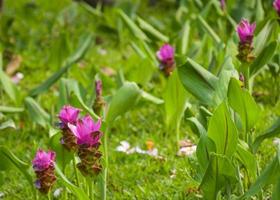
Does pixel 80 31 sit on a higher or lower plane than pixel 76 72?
lower

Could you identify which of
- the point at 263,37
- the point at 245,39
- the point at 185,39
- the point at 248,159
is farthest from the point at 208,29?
the point at 248,159

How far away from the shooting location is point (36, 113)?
322 cm

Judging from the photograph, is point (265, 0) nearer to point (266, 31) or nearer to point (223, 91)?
point (266, 31)

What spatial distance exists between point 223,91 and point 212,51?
3.92 feet

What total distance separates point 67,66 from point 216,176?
145cm

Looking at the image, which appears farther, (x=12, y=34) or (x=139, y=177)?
(x=12, y=34)

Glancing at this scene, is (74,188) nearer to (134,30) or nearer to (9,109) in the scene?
(9,109)

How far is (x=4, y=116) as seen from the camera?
328 centimetres

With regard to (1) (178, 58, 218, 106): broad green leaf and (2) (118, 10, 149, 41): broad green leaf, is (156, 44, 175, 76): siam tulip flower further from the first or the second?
(2) (118, 10, 149, 41): broad green leaf

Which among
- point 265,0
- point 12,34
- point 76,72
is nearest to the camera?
point 76,72

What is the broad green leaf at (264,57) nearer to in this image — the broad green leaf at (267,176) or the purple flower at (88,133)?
the broad green leaf at (267,176)

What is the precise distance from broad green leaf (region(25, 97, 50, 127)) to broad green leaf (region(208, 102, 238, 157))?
4.44 feet

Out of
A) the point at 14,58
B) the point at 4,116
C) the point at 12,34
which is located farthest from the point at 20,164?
the point at 12,34

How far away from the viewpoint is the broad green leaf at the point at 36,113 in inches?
125
